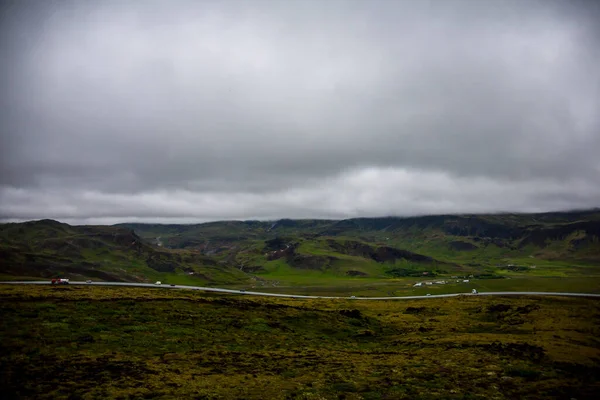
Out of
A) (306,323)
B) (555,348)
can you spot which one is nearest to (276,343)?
(306,323)

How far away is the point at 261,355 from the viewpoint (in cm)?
3947

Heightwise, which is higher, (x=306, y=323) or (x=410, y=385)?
(x=410, y=385)

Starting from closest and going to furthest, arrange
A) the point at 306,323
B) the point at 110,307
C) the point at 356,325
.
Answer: the point at 110,307
the point at 306,323
the point at 356,325

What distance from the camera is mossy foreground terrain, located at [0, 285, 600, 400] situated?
88.7 feet

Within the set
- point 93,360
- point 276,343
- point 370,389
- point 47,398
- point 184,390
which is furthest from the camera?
point 276,343

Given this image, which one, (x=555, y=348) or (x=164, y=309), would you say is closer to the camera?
(x=555, y=348)

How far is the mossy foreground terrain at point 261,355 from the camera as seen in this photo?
2705 centimetres

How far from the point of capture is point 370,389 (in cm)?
2827

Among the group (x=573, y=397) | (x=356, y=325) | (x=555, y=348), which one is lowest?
(x=356, y=325)

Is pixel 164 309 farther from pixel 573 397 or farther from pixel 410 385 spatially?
pixel 573 397

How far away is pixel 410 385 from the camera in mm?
29453

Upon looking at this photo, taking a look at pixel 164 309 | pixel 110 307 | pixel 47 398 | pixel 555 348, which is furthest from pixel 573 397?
pixel 110 307

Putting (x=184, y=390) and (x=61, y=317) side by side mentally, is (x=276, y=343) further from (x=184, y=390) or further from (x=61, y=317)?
(x=61, y=317)

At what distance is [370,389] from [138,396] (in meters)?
18.0
